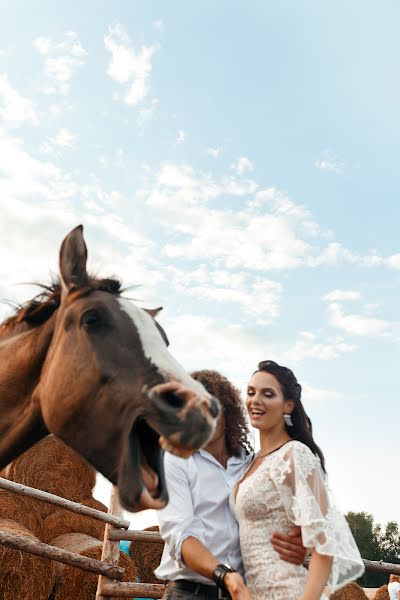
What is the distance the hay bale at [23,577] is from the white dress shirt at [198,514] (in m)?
3.96

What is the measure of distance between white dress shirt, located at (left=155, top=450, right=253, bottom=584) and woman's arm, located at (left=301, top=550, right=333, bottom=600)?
44 cm

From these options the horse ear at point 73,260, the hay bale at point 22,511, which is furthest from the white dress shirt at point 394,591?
the horse ear at point 73,260

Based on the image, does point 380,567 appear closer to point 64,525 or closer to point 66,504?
point 66,504

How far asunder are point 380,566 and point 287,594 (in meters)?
3.10

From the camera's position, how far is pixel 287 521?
7.63ft

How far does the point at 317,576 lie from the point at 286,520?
0.26 m

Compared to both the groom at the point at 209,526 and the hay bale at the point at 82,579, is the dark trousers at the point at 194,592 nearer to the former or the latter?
the groom at the point at 209,526

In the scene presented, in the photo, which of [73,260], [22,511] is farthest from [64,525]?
[73,260]

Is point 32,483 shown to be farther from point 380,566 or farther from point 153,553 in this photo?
point 380,566

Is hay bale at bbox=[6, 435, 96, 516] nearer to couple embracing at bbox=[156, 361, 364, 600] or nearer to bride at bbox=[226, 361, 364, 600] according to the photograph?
couple embracing at bbox=[156, 361, 364, 600]

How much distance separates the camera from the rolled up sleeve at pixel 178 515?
234cm

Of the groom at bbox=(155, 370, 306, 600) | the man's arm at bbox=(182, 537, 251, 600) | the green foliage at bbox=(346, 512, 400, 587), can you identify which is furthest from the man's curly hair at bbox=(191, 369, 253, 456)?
the green foliage at bbox=(346, 512, 400, 587)

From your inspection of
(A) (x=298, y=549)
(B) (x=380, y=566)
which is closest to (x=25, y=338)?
(A) (x=298, y=549)

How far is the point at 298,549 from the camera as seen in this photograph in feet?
7.37
